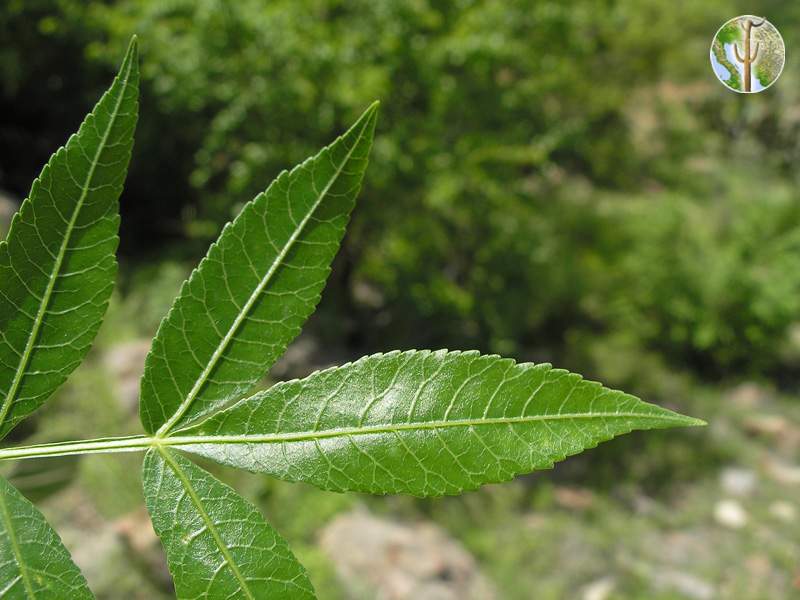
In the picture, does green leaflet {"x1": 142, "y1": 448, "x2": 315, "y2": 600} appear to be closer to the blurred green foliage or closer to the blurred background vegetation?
the blurred background vegetation

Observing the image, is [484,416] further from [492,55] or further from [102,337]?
[102,337]

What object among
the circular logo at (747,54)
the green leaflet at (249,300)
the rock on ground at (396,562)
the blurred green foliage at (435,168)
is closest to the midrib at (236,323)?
the green leaflet at (249,300)

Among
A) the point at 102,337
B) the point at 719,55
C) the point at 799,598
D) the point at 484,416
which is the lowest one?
the point at 799,598

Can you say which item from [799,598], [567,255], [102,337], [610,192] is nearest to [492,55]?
[567,255]

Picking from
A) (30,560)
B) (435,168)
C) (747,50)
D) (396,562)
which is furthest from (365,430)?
(435,168)

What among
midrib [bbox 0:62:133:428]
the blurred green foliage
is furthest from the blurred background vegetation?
midrib [bbox 0:62:133:428]

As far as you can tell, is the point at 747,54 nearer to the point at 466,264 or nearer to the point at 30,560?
the point at 30,560
